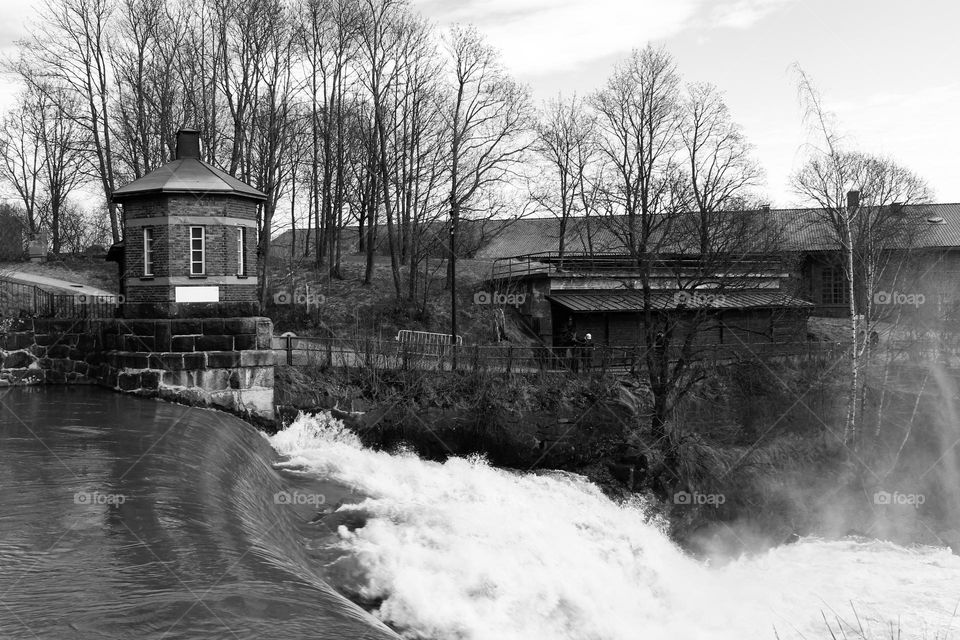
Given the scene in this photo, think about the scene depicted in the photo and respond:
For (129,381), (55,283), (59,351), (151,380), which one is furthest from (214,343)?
(55,283)

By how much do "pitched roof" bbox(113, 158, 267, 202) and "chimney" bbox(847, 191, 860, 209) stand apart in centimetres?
1793

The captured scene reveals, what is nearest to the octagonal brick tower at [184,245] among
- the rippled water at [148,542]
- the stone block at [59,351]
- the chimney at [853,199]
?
the stone block at [59,351]

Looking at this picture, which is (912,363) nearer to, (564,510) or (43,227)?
(564,510)

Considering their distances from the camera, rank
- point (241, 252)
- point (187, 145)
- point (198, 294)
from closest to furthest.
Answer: point (198, 294) < point (241, 252) < point (187, 145)

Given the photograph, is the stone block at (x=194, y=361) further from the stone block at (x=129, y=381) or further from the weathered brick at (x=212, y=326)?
the stone block at (x=129, y=381)

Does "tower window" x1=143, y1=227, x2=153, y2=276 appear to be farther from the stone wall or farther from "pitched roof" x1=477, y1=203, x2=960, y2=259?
"pitched roof" x1=477, y1=203, x2=960, y2=259

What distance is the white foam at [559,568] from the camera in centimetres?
998

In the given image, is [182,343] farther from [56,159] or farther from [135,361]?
[56,159]

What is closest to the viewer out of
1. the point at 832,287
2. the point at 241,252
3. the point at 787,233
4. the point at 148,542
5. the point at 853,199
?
the point at 148,542

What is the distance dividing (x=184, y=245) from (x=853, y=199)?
20.8 metres

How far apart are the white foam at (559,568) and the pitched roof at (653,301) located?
11.5m

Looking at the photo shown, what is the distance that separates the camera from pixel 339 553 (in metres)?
10.9

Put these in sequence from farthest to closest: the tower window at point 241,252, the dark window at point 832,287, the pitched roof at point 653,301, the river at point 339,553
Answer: the dark window at point 832,287 < the pitched roof at point 653,301 < the tower window at point 241,252 < the river at point 339,553

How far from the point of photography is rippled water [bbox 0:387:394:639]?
5930 millimetres
